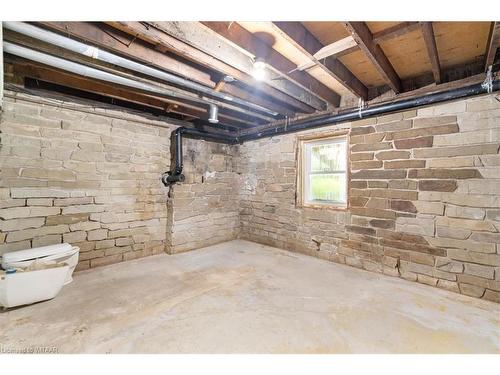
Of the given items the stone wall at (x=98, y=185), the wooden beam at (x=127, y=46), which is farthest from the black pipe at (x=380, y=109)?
the wooden beam at (x=127, y=46)

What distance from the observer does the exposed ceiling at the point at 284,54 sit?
1.57 m

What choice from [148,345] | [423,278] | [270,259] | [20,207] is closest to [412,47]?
[423,278]

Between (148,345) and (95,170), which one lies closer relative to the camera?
(148,345)

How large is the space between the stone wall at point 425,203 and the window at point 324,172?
0.20 metres

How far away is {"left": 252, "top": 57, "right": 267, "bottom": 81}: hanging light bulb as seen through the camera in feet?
6.00

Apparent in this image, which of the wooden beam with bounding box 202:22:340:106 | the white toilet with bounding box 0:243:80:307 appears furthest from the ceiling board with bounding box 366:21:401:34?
the white toilet with bounding box 0:243:80:307

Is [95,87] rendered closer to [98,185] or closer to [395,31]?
[98,185]

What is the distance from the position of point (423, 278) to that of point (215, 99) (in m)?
3.08

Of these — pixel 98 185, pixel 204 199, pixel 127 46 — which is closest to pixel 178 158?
pixel 204 199

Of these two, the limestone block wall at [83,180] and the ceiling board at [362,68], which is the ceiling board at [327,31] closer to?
the ceiling board at [362,68]

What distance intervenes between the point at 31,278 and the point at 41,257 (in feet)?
1.10

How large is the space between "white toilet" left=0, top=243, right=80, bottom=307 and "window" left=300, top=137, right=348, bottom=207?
3.03m
